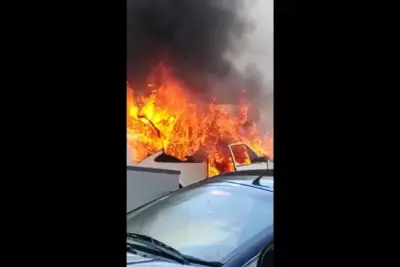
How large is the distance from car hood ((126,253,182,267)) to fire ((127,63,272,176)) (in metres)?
0.28

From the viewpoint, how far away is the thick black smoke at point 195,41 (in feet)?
4.80

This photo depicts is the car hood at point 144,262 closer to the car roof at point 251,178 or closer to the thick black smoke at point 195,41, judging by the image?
the car roof at point 251,178

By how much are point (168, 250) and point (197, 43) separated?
596 mm

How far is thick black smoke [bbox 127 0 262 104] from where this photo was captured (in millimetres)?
1464

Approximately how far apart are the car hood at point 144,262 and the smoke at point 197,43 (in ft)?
1.59

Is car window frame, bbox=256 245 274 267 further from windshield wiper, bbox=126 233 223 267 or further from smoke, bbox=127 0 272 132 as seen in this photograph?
smoke, bbox=127 0 272 132

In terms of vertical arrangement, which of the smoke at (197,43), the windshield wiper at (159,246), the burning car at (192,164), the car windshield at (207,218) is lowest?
the windshield wiper at (159,246)

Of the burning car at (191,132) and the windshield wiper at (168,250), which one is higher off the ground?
the burning car at (191,132)
